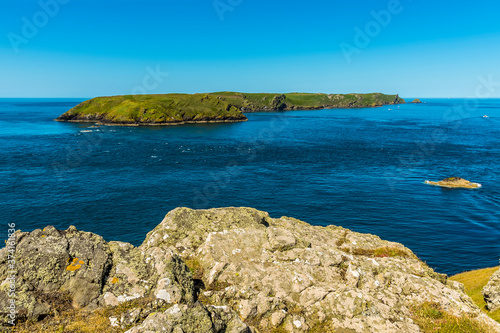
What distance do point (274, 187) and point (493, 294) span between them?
50884 millimetres

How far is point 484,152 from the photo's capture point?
10744 centimetres

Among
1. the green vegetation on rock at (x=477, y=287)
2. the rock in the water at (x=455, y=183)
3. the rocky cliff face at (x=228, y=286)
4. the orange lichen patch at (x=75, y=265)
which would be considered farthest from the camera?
the rock in the water at (x=455, y=183)

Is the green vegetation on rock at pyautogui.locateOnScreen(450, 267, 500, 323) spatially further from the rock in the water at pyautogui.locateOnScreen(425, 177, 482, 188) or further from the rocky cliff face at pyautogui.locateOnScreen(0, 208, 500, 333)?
the rock in the water at pyautogui.locateOnScreen(425, 177, 482, 188)

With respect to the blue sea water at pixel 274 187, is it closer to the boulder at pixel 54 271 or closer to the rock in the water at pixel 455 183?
the rock in the water at pixel 455 183

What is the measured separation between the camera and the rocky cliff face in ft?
37.3

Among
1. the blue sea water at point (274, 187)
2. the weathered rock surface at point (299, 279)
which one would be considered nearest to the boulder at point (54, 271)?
the weathered rock surface at point (299, 279)

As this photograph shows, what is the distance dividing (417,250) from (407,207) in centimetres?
1701

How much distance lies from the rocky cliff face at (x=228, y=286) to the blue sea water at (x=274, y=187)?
1245 inches

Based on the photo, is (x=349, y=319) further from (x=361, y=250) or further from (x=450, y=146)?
(x=450, y=146)

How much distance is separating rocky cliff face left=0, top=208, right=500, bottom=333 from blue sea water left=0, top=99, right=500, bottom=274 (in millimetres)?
31620

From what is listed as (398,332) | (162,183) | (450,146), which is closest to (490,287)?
(398,332)

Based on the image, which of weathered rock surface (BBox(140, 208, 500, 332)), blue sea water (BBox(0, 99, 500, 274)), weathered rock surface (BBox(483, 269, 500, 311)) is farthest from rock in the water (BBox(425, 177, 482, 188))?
weathered rock surface (BBox(140, 208, 500, 332))

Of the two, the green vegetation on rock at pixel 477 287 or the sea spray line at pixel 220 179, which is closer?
the green vegetation on rock at pixel 477 287

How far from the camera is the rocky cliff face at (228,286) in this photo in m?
11.4
